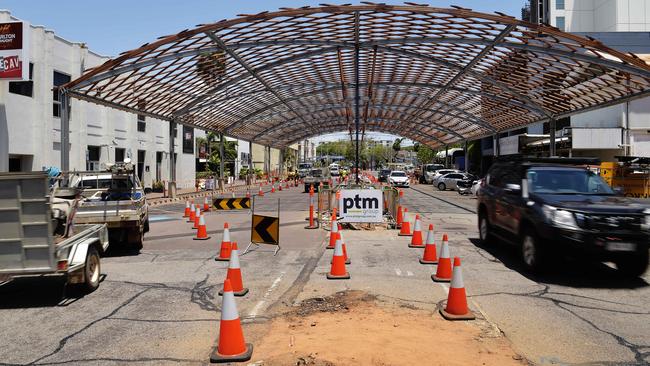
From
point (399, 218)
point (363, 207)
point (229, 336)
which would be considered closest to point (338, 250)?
point (229, 336)

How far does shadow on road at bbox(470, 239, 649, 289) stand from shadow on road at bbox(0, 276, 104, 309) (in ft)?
24.7

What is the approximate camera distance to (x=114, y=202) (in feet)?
37.7

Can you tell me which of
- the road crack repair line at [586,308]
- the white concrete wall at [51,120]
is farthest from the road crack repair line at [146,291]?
the white concrete wall at [51,120]

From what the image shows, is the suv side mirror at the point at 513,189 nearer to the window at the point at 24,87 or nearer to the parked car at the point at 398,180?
the window at the point at 24,87

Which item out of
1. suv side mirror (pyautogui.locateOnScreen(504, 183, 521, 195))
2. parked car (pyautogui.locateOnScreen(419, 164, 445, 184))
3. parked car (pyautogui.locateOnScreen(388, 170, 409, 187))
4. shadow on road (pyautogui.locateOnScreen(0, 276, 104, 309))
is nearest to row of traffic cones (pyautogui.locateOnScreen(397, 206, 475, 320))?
suv side mirror (pyautogui.locateOnScreen(504, 183, 521, 195))

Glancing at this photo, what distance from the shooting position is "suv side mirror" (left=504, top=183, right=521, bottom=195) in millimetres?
10084

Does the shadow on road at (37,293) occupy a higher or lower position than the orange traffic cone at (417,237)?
lower

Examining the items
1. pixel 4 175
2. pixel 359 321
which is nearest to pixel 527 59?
pixel 359 321

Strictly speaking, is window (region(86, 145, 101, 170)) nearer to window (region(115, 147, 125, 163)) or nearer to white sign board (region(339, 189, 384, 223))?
window (region(115, 147, 125, 163))

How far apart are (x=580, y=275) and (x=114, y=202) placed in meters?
9.55

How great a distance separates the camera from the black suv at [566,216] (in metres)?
8.21

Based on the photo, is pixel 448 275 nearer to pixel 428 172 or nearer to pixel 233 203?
pixel 233 203

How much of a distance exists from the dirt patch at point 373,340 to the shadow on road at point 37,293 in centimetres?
351

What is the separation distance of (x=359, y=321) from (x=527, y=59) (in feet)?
61.6
